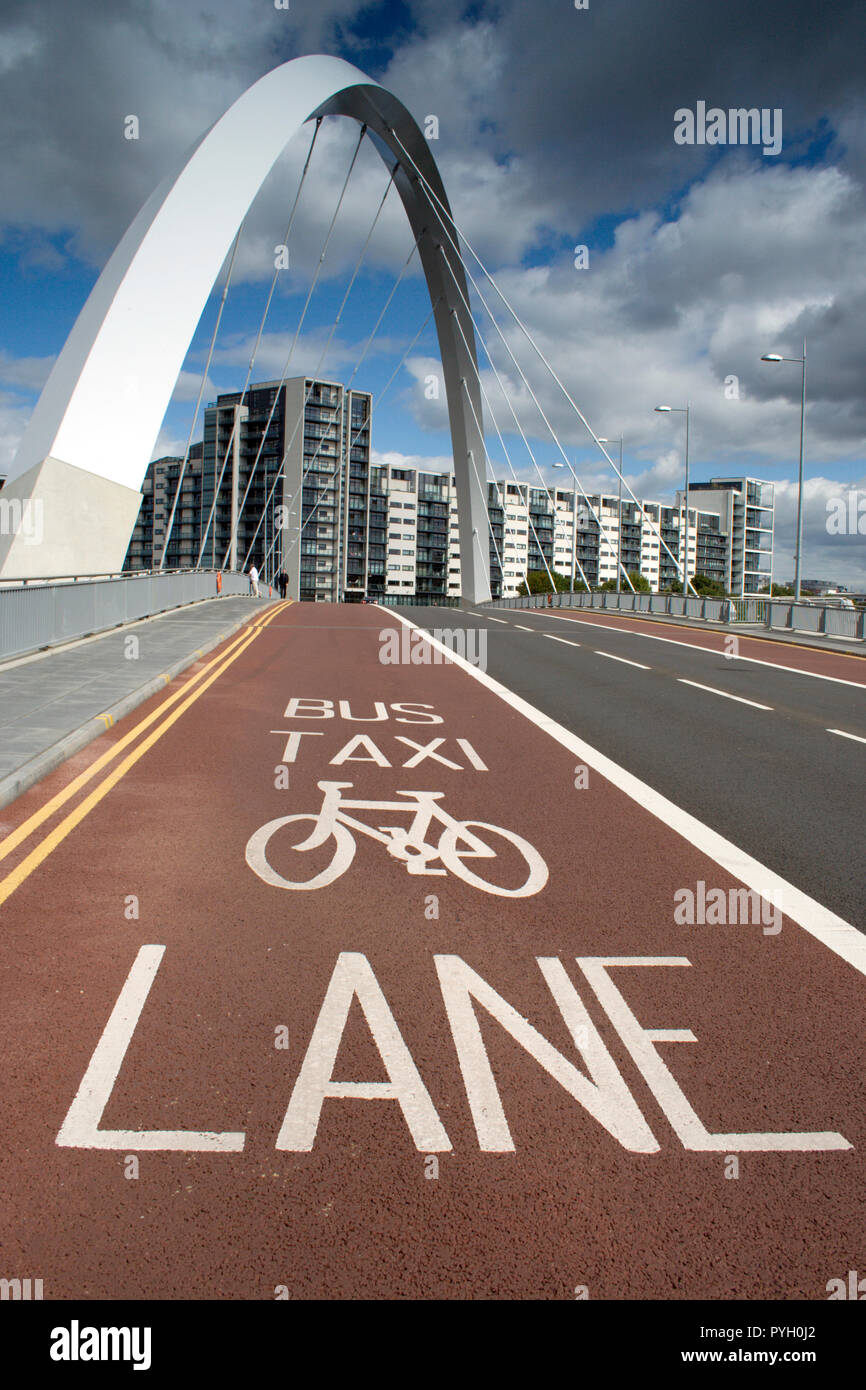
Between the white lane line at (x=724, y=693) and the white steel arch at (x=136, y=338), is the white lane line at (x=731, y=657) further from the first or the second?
the white steel arch at (x=136, y=338)

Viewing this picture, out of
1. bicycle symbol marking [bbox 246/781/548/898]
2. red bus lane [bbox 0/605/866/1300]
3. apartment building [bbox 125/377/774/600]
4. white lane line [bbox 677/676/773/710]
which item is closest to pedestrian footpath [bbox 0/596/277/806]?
red bus lane [bbox 0/605/866/1300]

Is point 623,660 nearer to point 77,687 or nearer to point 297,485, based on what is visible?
point 77,687

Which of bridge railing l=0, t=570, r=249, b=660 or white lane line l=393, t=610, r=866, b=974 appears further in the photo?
bridge railing l=0, t=570, r=249, b=660

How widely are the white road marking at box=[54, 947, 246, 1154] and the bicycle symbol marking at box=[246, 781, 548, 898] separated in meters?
1.79

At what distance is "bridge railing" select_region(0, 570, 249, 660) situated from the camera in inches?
554

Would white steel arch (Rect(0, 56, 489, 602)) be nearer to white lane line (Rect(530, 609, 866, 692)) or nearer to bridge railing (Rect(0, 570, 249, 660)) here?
bridge railing (Rect(0, 570, 249, 660))

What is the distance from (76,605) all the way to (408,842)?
12.2 m

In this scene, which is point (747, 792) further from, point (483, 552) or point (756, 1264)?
point (483, 552)

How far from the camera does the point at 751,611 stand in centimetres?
3741

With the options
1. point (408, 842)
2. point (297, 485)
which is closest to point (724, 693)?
point (408, 842)

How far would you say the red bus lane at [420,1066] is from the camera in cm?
287

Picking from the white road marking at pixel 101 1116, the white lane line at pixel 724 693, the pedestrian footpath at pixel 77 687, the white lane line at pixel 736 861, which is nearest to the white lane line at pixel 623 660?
the white lane line at pixel 724 693

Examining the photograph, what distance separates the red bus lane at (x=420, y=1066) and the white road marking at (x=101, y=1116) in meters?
0.01
